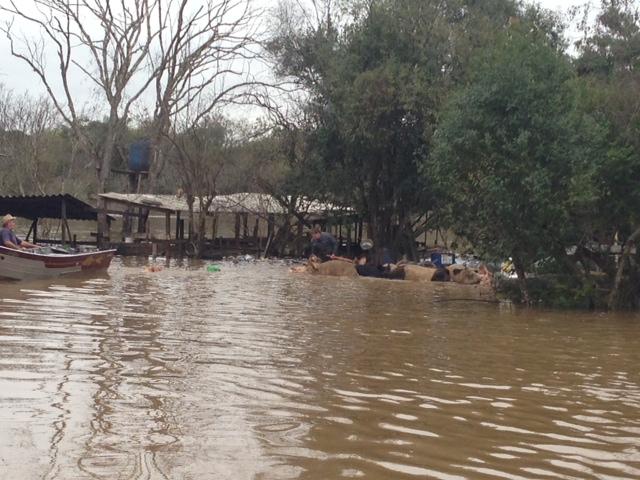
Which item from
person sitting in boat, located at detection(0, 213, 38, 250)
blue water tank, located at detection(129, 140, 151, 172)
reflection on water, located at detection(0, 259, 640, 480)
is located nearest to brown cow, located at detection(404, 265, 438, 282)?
person sitting in boat, located at detection(0, 213, 38, 250)

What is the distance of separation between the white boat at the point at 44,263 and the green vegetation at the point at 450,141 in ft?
27.1

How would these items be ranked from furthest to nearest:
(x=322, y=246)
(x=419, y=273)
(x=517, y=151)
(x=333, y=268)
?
(x=322, y=246) → (x=333, y=268) → (x=419, y=273) → (x=517, y=151)

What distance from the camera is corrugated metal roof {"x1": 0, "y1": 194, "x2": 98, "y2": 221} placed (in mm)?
27984

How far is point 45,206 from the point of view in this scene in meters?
29.3

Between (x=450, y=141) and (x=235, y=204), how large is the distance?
66.7 feet

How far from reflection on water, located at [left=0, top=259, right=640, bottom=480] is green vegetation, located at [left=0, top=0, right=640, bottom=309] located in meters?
3.08

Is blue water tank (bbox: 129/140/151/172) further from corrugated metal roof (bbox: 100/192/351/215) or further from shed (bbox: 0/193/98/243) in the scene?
shed (bbox: 0/193/98/243)

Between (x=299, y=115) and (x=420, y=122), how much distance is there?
5.91 metres

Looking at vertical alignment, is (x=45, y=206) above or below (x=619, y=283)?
above

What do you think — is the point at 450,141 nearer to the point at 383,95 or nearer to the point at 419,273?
the point at 419,273

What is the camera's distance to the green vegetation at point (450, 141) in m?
15.8

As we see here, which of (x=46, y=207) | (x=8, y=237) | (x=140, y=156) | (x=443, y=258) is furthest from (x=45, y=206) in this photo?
(x=443, y=258)

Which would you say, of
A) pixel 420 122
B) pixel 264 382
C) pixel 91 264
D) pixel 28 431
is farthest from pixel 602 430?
pixel 420 122

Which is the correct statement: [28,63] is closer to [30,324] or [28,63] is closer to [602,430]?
[30,324]
